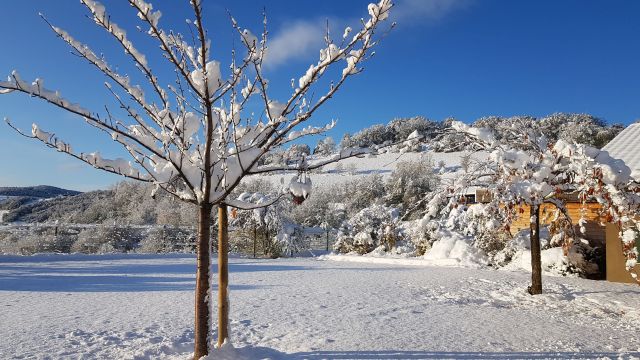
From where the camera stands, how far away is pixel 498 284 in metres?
8.52

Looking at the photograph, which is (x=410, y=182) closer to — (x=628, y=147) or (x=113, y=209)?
(x=628, y=147)

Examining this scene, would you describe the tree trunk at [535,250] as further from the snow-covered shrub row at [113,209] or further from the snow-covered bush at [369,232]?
the snow-covered shrub row at [113,209]

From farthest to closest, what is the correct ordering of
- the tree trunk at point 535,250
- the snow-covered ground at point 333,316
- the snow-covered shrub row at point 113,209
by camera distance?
1. the snow-covered shrub row at point 113,209
2. the tree trunk at point 535,250
3. the snow-covered ground at point 333,316

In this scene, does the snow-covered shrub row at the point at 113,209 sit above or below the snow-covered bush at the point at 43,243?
above

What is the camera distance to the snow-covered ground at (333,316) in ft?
13.8

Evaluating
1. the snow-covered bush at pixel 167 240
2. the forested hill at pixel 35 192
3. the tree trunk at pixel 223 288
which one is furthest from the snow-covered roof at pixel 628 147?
the forested hill at pixel 35 192

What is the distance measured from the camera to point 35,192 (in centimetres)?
3772

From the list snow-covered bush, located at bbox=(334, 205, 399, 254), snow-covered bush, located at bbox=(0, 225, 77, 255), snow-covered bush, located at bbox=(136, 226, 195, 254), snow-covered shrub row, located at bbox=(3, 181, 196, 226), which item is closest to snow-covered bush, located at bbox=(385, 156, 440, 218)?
snow-covered bush, located at bbox=(334, 205, 399, 254)

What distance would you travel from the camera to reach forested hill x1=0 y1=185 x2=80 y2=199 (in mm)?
36469

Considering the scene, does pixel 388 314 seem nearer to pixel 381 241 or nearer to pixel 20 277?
pixel 20 277

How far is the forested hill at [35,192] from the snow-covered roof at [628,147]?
3943 centimetres

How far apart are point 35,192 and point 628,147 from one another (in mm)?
42107

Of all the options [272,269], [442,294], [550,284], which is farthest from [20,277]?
[550,284]

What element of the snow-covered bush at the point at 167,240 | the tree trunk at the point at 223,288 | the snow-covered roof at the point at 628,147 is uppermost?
the snow-covered roof at the point at 628,147
